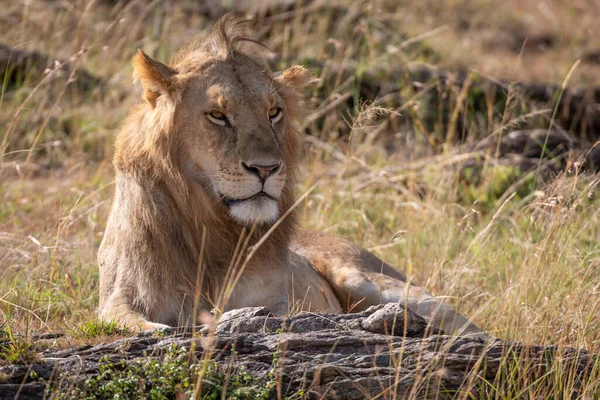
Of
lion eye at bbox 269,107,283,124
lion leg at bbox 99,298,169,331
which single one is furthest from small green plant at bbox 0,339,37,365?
lion eye at bbox 269,107,283,124

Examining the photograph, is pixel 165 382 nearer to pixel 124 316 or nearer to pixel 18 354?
pixel 18 354

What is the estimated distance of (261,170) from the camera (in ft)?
13.9

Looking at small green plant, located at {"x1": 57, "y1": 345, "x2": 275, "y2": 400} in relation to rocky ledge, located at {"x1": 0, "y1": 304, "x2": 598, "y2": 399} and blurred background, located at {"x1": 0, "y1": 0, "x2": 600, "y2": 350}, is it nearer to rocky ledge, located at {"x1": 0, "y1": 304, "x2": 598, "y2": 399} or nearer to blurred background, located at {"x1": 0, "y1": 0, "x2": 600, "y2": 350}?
rocky ledge, located at {"x1": 0, "y1": 304, "x2": 598, "y2": 399}

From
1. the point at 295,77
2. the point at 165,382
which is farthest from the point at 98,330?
the point at 295,77

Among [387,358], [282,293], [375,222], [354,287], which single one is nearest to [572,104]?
[375,222]

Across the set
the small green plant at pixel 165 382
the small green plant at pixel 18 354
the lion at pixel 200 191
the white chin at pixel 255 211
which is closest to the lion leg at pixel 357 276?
the lion at pixel 200 191

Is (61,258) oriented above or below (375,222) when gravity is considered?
above

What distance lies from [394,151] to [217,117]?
17.7 ft

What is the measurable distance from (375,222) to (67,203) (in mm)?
2579

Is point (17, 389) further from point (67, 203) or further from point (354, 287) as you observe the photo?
point (67, 203)

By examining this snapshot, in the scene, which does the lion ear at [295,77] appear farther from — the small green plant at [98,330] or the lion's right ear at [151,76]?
the small green plant at [98,330]

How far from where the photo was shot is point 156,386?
3121mm

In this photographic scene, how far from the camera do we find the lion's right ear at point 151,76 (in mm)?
4523

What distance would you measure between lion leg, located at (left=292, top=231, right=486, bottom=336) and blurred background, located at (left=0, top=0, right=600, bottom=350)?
0.21m
